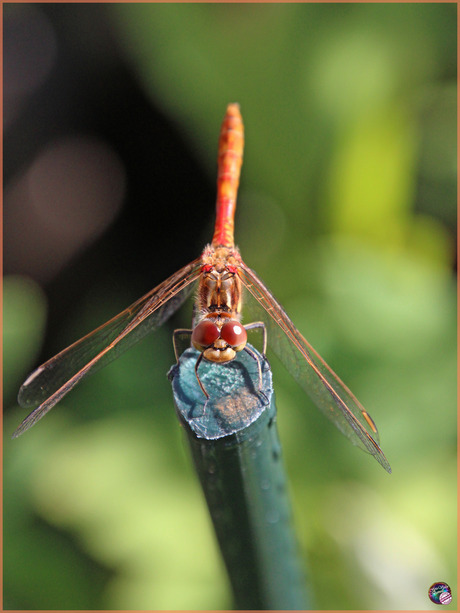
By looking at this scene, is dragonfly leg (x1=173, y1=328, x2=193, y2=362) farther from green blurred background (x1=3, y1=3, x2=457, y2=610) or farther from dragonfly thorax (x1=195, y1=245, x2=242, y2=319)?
green blurred background (x1=3, y1=3, x2=457, y2=610)

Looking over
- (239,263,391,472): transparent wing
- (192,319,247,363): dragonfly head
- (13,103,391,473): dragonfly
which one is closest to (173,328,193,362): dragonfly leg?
(13,103,391,473): dragonfly

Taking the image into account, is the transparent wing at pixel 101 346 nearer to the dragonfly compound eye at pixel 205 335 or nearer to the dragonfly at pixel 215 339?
the dragonfly at pixel 215 339

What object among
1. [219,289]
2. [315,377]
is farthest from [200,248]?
[315,377]

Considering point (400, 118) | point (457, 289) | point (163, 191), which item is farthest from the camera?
point (163, 191)

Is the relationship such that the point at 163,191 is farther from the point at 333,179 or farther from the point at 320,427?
the point at 320,427

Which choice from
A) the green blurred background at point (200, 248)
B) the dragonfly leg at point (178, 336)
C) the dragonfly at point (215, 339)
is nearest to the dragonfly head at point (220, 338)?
the dragonfly at point (215, 339)

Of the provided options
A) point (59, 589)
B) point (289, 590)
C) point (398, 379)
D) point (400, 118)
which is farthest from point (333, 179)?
point (59, 589)
